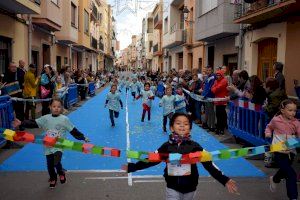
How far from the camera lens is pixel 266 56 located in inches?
617

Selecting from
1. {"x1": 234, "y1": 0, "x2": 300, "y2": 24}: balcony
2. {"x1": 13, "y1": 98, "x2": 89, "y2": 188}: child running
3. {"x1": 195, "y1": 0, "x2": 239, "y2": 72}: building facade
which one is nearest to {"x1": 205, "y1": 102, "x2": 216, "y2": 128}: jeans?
{"x1": 234, "y1": 0, "x2": 300, "y2": 24}: balcony

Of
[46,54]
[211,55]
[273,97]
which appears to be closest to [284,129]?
[273,97]

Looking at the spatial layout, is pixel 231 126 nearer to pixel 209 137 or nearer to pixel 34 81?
pixel 209 137

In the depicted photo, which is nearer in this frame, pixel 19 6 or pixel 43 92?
pixel 43 92

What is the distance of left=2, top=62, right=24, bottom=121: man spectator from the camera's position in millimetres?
11250

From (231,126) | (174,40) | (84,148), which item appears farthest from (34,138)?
Result: (174,40)

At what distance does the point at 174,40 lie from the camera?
32000 millimetres

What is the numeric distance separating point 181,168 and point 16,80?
30.6 ft

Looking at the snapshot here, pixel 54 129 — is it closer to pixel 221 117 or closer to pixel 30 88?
pixel 221 117

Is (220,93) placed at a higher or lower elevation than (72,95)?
higher

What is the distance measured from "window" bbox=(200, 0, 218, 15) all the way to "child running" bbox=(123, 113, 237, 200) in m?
16.6

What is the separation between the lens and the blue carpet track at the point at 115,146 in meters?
7.17

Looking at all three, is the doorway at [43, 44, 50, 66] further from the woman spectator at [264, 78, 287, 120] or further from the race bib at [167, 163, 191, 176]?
the race bib at [167, 163, 191, 176]

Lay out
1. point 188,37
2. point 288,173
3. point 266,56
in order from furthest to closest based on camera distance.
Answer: point 188,37 → point 266,56 → point 288,173
